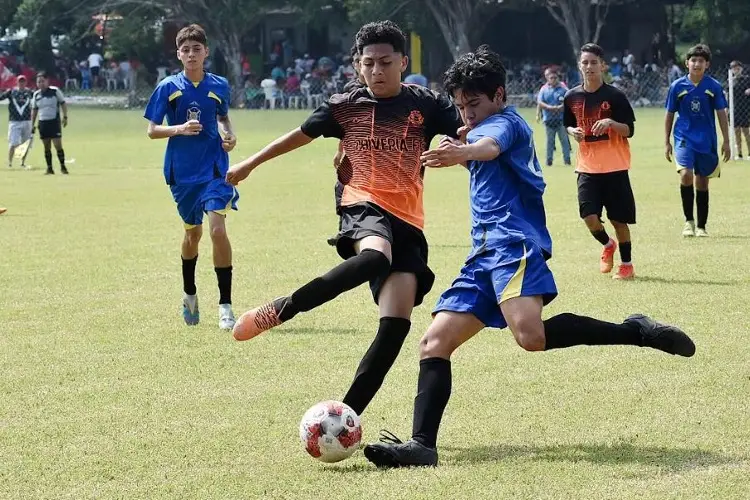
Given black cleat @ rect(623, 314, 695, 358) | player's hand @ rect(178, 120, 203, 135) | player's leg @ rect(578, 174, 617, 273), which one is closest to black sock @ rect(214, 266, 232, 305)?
player's hand @ rect(178, 120, 203, 135)

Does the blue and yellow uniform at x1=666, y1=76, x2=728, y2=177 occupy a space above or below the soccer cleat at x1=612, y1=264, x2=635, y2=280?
above

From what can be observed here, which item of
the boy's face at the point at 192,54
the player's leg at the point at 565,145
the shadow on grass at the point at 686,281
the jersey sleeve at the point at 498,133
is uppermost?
the boy's face at the point at 192,54

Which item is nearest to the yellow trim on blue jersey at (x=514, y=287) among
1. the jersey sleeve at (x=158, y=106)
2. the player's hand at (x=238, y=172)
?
the player's hand at (x=238, y=172)

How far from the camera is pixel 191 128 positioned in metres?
9.16

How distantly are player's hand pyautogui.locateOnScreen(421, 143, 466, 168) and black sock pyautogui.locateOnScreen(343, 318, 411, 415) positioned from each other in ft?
3.19

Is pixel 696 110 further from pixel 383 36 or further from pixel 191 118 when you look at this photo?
pixel 383 36

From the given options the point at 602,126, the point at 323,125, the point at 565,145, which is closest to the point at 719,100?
the point at 602,126

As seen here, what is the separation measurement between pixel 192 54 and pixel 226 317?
6.06ft

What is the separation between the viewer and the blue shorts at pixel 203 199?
9.59 metres

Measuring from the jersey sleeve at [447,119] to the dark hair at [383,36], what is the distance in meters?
0.35

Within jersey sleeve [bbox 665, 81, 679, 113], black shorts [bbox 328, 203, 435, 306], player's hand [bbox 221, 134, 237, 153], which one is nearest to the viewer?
black shorts [bbox 328, 203, 435, 306]

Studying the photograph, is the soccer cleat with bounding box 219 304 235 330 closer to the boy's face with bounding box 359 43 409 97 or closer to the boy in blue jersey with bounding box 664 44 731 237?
the boy's face with bounding box 359 43 409 97

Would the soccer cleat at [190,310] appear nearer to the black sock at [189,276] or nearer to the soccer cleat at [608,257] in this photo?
the black sock at [189,276]

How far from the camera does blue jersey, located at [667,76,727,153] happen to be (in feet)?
48.3
